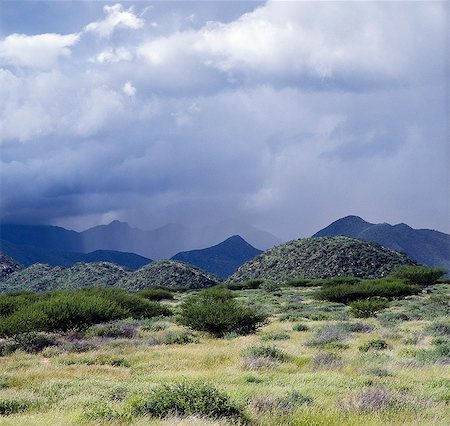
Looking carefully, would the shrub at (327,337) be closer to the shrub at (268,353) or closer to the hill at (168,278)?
the shrub at (268,353)

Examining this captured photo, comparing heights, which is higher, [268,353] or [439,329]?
[268,353]

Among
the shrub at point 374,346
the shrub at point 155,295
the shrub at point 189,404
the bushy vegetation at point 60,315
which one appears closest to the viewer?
the shrub at point 189,404

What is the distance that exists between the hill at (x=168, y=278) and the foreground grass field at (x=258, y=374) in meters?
61.3

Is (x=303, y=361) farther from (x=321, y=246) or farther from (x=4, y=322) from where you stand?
(x=321, y=246)

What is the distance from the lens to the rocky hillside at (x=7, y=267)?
112137mm

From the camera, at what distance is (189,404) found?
844 centimetres

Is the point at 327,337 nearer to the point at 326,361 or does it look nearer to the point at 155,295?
the point at 326,361

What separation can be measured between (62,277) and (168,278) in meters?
26.8

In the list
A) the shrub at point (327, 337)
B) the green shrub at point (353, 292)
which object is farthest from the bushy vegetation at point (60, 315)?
the green shrub at point (353, 292)

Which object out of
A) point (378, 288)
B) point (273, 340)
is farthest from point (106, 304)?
point (378, 288)

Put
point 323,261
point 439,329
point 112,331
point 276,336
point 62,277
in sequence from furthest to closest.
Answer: point 62,277
point 323,261
point 112,331
point 439,329
point 276,336

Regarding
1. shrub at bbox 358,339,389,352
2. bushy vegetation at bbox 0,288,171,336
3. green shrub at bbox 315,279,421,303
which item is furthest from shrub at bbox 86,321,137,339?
green shrub at bbox 315,279,421,303

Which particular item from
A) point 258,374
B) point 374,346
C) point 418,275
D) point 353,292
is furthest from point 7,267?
point 258,374

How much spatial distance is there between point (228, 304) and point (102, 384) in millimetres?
11992
